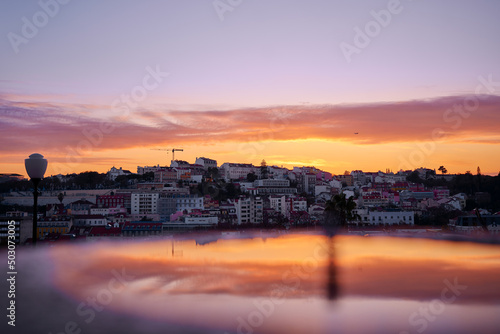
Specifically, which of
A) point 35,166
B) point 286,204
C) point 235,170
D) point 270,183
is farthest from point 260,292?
point 235,170

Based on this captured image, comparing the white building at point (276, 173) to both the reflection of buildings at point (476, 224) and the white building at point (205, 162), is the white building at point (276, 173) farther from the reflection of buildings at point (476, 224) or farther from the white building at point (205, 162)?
the reflection of buildings at point (476, 224)

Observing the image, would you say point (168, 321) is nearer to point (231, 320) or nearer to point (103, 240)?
point (231, 320)

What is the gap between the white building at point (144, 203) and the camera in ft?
90.8

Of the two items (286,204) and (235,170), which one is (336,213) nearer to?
(286,204)

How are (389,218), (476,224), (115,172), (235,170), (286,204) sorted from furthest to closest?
(115,172) → (235,170) → (286,204) → (389,218) → (476,224)

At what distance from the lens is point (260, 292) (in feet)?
24.5

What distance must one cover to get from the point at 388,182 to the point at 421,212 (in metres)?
15.2

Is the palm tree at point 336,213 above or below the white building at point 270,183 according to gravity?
below

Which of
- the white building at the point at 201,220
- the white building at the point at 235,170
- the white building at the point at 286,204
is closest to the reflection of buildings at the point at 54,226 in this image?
the white building at the point at 201,220

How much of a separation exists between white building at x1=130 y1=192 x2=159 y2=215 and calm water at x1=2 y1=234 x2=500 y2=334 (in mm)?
15000

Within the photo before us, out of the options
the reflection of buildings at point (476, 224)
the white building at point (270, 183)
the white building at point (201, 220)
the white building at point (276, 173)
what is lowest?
the reflection of buildings at point (476, 224)

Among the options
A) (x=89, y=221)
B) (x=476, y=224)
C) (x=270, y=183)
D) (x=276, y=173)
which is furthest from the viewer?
(x=276, y=173)

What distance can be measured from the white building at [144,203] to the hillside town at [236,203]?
0.18ft

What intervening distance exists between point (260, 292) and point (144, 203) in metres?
21.3
